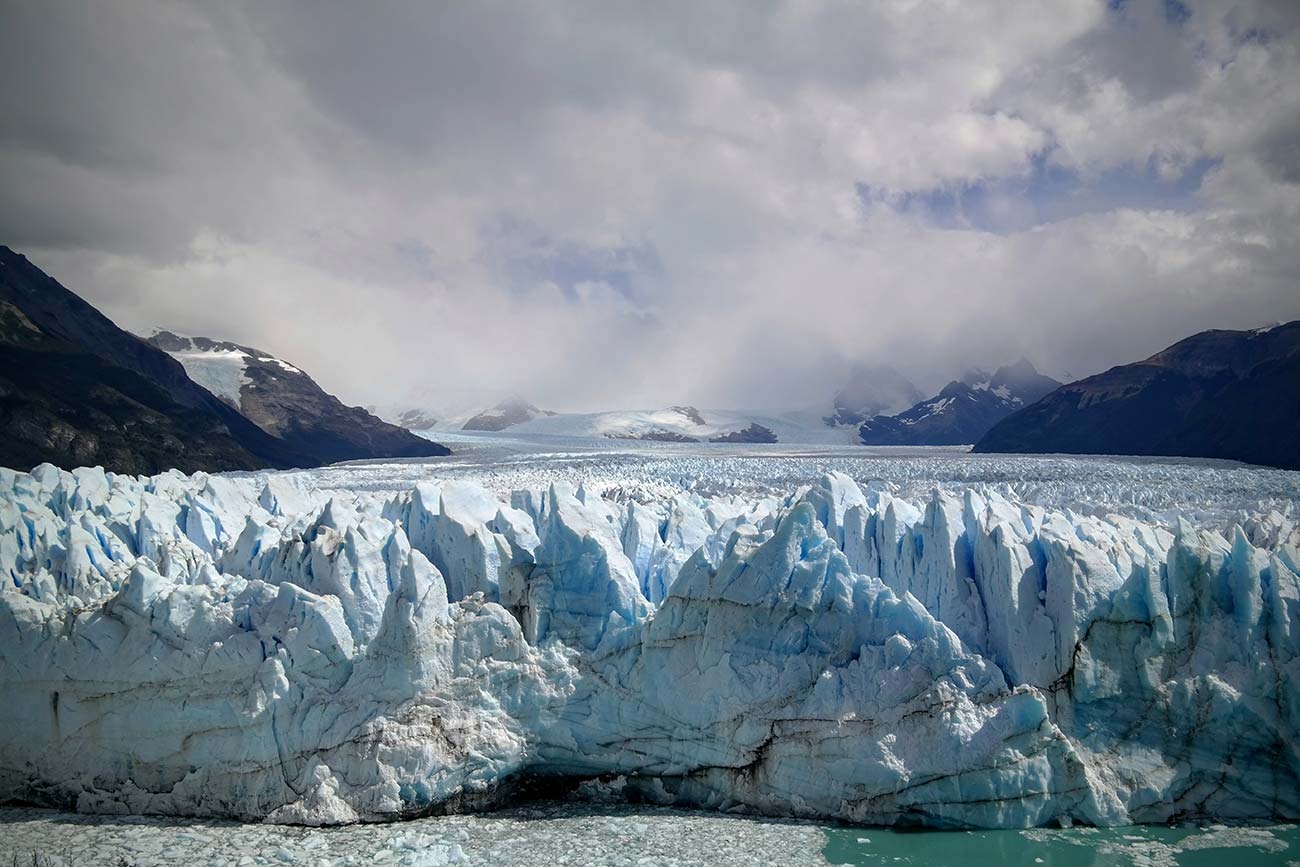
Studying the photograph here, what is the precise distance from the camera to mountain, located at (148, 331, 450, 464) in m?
68.6

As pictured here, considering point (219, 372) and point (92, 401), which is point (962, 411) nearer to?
point (219, 372)

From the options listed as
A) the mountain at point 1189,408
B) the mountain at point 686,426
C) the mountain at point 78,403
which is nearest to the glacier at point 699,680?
the mountain at point 78,403

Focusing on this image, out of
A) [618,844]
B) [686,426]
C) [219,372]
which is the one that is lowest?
[618,844]

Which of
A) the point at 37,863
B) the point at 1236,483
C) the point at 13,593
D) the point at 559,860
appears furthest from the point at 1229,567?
the point at 1236,483

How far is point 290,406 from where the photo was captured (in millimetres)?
71625

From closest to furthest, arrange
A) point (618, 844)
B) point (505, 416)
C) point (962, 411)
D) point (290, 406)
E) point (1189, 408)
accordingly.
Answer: point (618, 844) → point (1189, 408) → point (290, 406) → point (962, 411) → point (505, 416)

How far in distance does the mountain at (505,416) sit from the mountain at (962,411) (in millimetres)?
43476

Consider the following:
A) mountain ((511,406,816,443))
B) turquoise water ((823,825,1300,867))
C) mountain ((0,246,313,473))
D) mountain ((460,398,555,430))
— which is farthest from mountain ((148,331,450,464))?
turquoise water ((823,825,1300,867))

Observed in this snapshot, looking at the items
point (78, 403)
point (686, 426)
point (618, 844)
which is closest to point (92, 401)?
point (78, 403)

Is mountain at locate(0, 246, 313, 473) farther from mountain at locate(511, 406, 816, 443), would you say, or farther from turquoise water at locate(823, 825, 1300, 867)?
turquoise water at locate(823, 825, 1300, 867)

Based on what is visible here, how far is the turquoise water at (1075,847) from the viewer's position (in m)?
7.93

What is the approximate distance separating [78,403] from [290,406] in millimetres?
33398

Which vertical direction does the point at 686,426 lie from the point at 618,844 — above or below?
above

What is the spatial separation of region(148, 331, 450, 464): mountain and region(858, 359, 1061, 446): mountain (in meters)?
47.7
